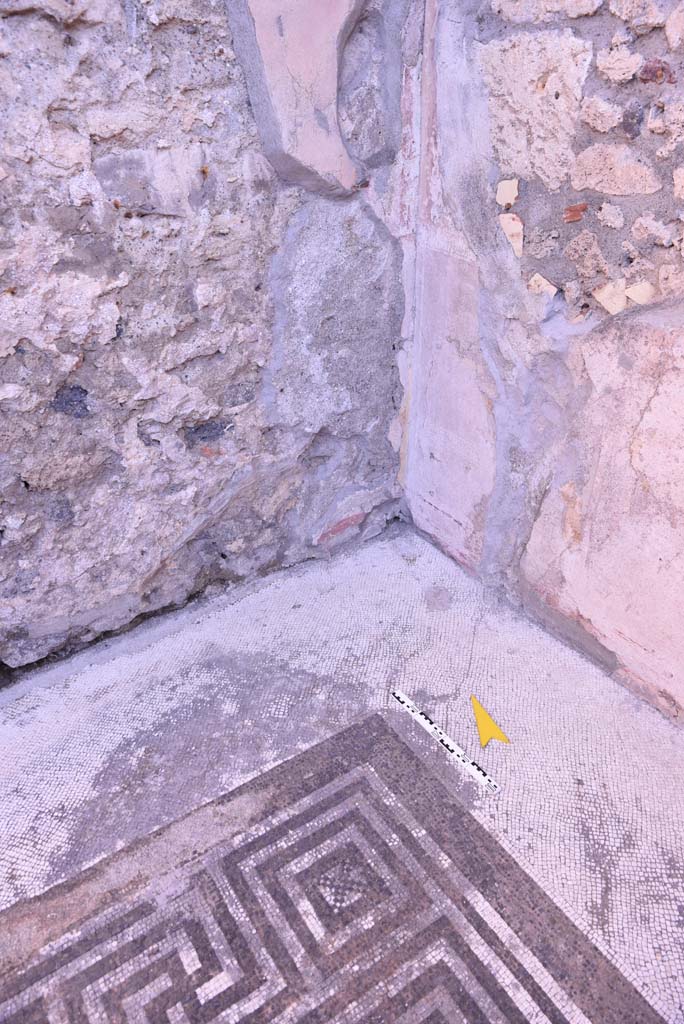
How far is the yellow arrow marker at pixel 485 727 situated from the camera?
1.46 m

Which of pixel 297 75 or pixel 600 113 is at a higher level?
A: pixel 297 75

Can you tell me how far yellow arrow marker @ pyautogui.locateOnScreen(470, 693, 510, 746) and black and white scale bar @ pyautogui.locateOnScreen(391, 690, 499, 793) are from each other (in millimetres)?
52

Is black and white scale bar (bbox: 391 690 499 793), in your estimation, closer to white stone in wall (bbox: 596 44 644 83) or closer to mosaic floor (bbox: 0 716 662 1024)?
mosaic floor (bbox: 0 716 662 1024)

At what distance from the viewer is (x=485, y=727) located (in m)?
1.48

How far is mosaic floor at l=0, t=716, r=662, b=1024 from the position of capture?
112 centimetres

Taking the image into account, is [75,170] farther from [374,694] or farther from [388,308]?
[374,694]

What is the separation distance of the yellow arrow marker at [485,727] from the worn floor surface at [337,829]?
18mm

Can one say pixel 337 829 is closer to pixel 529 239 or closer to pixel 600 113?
pixel 529 239

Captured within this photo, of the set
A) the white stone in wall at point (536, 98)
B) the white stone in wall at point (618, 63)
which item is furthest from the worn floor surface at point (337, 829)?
the white stone in wall at point (618, 63)

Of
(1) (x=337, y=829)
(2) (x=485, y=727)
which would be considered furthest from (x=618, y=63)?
(1) (x=337, y=829)

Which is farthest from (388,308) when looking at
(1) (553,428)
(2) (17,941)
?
(2) (17,941)

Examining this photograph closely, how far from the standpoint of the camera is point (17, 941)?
1192 millimetres

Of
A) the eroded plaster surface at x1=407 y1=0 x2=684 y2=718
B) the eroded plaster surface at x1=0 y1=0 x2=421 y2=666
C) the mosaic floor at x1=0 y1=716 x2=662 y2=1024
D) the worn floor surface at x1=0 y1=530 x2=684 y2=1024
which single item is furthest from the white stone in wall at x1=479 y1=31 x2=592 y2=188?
the mosaic floor at x1=0 y1=716 x2=662 y2=1024

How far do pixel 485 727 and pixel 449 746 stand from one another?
3.3 inches
